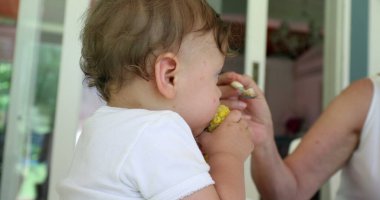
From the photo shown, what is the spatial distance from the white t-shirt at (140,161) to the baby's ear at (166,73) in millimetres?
47

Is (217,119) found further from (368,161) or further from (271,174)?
(368,161)

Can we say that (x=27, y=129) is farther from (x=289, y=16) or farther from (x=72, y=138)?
(x=289, y=16)

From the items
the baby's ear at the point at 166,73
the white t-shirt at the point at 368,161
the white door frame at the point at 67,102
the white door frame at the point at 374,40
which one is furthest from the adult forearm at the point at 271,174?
the white door frame at the point at 374,40

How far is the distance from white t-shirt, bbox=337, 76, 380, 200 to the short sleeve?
24.6 inches

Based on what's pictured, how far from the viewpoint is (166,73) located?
0.60m

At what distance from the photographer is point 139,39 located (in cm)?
58

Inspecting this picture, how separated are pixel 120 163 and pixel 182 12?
241 millimetres

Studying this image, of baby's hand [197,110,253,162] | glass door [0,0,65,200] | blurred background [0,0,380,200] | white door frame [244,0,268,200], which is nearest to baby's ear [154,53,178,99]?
baby's hand [197,110,253,162]

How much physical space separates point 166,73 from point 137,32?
0.24 ft

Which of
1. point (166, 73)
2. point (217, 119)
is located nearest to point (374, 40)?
point (217, 119)

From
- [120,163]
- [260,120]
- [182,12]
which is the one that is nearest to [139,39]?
[182,12]

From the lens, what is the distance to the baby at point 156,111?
519 mm

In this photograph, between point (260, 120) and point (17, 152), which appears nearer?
point (260, 120)

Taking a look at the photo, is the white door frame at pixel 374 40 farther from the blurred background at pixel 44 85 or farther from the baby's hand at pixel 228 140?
the baby's hand at pixel 228 140
